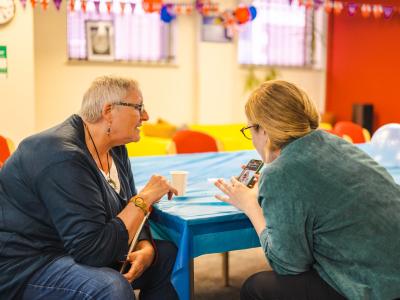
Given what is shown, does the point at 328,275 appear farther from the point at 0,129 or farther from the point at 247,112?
the point at 0,129

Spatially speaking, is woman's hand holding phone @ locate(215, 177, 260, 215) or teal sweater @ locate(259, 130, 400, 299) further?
woman's hand holding phone @ locate(215, 177, 260, 215)

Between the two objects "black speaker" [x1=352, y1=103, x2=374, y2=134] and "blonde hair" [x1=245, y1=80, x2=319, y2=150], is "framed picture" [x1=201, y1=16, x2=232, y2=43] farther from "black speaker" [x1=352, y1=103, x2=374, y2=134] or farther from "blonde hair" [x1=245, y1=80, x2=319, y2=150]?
"blonde hair" [x1=245, y1=80, x2=319, y2=150]

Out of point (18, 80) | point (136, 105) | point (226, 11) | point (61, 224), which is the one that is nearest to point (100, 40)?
point (18, 80)

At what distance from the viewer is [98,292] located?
5.46 ft

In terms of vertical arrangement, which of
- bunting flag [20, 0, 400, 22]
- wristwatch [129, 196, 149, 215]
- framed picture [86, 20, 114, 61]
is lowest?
wristwatch [129, 196, 149, 215]

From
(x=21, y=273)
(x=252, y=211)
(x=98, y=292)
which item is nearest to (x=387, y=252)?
(x=252, y=211)

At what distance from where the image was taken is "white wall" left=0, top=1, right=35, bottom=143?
18.4ft

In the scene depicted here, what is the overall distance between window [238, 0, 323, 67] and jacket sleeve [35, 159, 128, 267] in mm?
6548

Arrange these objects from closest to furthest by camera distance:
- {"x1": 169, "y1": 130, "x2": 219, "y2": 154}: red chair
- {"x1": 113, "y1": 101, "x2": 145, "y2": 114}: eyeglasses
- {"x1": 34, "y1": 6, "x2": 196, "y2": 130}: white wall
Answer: {"x1": 113, "y1": 101, "x2": 145, "y2": 114}: eyeglasses → {"x1": 169, "y1": 130, "x2": 219, "y2": 154}: red chair → {"x1": 34, "y1": 6, "x2": 196, "y2": 130}: white wall

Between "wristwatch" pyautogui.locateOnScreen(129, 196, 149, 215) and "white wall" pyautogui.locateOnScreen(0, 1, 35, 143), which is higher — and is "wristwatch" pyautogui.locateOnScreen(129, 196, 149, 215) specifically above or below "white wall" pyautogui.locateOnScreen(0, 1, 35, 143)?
below

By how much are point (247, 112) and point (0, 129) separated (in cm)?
454

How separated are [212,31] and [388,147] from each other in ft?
15.5

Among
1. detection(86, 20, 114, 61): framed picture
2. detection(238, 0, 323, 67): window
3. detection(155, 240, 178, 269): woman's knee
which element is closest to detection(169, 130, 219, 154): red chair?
detection(155, 240, 178, 269): woman's knee

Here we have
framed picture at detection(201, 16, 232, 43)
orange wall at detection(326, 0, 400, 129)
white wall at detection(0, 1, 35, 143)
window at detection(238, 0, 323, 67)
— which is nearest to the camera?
white wall at detection(0, 1, 35, 143)
